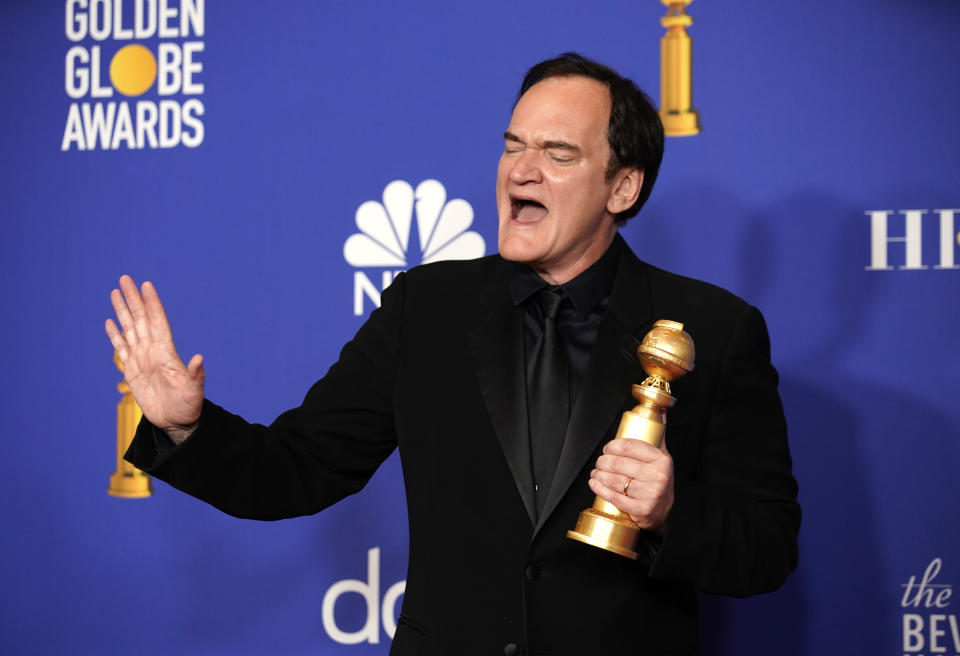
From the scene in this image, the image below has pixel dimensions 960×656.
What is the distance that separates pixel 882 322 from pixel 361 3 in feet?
5.30

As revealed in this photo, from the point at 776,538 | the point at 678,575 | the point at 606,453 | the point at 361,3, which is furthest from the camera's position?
the point at 361,3

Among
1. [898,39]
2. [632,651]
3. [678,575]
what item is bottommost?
[632,651]

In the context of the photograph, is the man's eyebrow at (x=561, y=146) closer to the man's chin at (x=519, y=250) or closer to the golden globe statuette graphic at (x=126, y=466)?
the man's chin at (x=519, y=250)

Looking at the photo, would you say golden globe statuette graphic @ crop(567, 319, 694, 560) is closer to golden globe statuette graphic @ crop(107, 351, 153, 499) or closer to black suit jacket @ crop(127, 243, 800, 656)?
black suit jacket @ crop(127, 243, 800, 656)

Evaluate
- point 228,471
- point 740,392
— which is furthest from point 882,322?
point 228,471

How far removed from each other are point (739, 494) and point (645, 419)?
423 mm

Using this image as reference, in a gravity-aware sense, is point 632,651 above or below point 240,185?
below

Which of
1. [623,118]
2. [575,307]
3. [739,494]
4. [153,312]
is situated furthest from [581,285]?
[153,312]

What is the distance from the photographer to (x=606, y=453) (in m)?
1.36

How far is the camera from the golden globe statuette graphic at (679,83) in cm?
263

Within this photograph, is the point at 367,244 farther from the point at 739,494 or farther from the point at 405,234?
the point at 739,494

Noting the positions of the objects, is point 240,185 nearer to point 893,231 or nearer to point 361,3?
point 361,3

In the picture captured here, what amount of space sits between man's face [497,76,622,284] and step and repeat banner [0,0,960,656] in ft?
2.74

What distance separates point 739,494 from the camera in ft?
5.60
